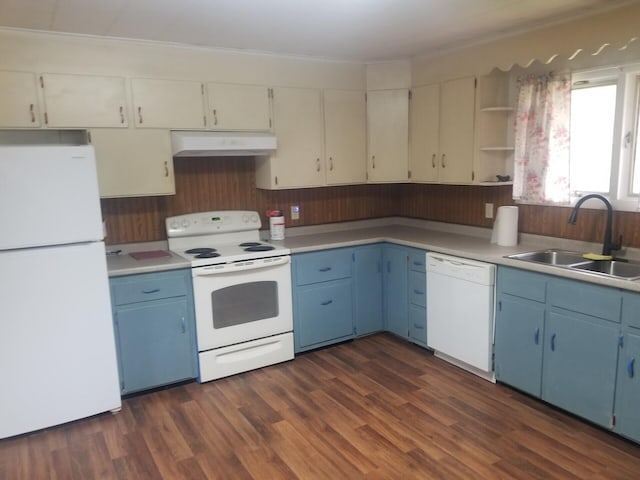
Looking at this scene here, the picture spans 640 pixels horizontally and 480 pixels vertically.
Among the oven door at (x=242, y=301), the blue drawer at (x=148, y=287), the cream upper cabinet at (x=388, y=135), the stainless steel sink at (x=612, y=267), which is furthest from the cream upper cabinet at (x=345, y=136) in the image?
the stainless steel sink at (x=612, y=267)

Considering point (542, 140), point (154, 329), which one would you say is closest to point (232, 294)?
point (154, 329)

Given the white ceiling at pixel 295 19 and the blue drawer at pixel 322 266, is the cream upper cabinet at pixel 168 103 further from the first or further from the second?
the blue drawer at pixel 322 266

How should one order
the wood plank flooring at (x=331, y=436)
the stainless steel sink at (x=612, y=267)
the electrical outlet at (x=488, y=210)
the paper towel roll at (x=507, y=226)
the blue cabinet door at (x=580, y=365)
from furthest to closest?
the electrical outlet at (x=488, y=210), the paper towel roll at (x=507, y=226), the stainless steel sink at (x=612, y=267), the blue cabinet door at (x=580, y=365), the wood plank flooring at (x=331, y=436)

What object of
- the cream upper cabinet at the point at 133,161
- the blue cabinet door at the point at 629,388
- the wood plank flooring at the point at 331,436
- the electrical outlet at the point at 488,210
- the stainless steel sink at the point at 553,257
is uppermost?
the cream upper cabinet at the point at 133,161

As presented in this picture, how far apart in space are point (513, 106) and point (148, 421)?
3.27 meters

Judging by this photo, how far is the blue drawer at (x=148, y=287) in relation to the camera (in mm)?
3000

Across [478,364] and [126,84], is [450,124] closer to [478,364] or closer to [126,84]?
[478,364]

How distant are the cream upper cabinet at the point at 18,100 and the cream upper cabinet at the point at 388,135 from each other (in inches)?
98.1

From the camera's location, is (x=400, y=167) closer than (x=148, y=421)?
No

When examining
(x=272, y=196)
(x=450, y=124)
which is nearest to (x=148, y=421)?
(x=272, y=196)

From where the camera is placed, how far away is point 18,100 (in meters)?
2.84

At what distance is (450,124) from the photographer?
12.2ft

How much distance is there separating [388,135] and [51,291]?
280 cm

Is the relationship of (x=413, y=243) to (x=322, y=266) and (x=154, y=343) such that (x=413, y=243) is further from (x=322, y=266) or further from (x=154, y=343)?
(x=154, y=343)
